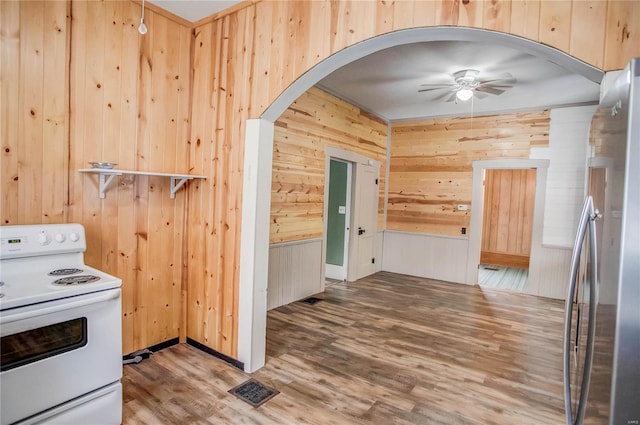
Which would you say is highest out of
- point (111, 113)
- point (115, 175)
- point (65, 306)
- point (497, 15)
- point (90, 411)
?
point (497, 15)

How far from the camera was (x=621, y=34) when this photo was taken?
5.04 ft

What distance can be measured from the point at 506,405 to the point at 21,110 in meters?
3.80

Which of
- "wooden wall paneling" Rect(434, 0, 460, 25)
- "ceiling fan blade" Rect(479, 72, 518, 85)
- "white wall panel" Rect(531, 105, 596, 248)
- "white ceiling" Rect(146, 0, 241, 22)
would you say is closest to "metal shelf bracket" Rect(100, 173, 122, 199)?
"white ceiling" Rect(146, 0, 241, 22)

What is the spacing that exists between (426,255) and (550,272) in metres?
1.91

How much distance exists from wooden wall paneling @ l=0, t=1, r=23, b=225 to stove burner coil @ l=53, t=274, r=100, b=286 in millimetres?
599

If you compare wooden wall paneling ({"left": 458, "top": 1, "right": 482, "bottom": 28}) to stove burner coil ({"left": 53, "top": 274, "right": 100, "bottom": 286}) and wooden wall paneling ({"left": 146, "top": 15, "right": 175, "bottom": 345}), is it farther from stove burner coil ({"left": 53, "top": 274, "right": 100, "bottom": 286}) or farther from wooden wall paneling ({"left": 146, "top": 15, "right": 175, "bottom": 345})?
stove burner coil ({"left": 53, "top": 274, "right": 100, "bottom": 286})

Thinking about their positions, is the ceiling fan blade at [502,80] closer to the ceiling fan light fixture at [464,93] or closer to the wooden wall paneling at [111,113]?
the ceiling fan light fixture at [464,93]

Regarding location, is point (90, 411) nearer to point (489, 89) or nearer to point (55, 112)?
point (55, 112)

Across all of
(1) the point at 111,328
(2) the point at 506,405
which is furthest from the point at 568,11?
(1) the point at 111,328

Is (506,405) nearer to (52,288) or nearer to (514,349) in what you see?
(514,349)

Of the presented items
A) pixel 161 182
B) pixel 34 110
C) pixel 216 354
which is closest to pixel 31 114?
pixel 34 110

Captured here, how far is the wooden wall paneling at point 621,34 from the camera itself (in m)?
1.51

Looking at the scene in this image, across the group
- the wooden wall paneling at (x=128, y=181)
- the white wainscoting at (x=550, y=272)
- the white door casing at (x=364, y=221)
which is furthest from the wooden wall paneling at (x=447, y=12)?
the white wainscoting at (x=550, y=272)

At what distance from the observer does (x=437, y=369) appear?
9.71 feet
